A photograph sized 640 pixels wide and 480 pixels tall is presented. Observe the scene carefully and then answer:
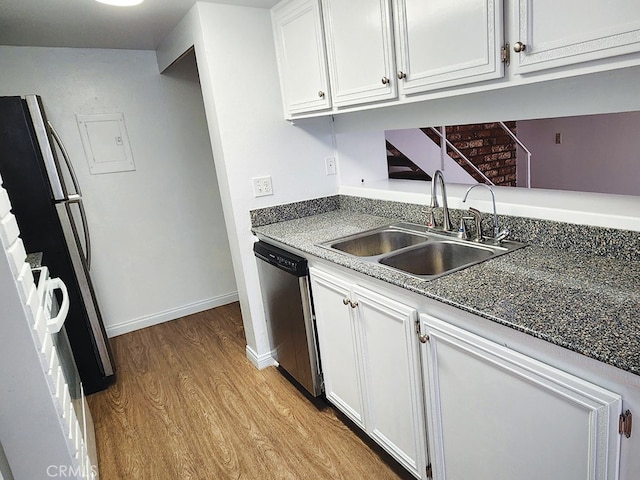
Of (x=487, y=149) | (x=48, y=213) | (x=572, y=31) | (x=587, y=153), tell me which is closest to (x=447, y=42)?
(x=572, y=31)

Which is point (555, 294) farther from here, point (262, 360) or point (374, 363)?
point (262, 360)

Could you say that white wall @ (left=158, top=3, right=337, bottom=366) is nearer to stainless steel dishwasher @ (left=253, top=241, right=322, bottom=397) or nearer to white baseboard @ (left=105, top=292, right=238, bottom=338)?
stainless steel dishwasher @ (left=253, top=241, right=322, bottom=397)

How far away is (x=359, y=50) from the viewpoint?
5.97 feet

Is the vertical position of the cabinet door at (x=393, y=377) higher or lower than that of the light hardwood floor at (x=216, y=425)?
higher

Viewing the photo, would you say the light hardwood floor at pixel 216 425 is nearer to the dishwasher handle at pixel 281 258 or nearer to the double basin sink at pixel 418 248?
the dishwasher handle at pixel 281 258

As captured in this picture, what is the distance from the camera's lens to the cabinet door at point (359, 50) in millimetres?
1679

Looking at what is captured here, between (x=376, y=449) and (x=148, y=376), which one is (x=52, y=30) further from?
(x=376, y=449)

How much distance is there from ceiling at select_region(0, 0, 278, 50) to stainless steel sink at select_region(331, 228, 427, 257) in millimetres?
1371

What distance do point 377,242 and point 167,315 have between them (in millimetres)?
2197

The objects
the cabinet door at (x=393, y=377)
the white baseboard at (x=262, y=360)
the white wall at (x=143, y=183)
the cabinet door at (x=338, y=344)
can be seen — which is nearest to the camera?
the cabinet door at (x=393, y=377)

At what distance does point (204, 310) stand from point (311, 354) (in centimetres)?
183

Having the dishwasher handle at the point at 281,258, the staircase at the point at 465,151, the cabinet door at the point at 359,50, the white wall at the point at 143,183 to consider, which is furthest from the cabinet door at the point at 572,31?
the white wall at the point at 143,183

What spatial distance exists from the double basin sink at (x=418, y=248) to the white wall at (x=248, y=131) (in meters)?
0.71

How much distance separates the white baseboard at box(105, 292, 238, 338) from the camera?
3.31 metres
